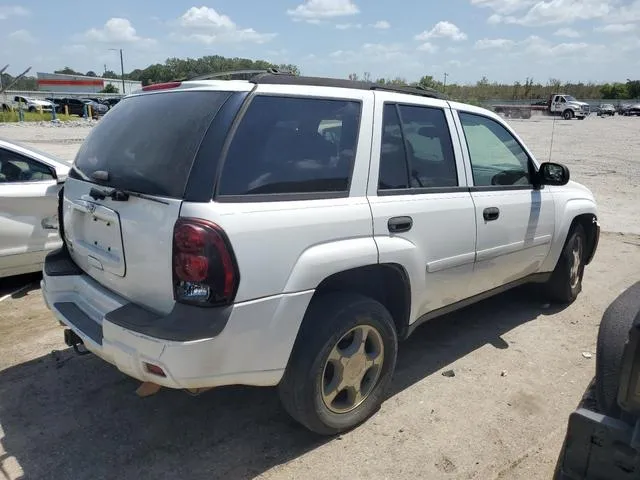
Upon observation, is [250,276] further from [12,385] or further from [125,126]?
[12,385]

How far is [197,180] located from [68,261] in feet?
4.67

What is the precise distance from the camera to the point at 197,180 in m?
2.45

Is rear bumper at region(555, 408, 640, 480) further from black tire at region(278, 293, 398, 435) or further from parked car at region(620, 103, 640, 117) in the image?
parked car at region(620, 103, 640, 117)

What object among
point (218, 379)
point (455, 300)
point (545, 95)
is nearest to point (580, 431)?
point (218, 379)

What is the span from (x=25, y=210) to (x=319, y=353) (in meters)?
3.81

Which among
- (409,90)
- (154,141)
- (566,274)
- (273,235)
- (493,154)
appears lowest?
(566,274)

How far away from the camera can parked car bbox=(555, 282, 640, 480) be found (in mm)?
1795

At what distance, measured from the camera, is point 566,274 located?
5.04m

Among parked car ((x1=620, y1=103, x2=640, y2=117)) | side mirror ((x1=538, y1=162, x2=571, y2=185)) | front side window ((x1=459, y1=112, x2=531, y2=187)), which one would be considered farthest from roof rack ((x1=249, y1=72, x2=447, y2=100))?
parked car ((x1=620, y1=103, x2=640, y2=117))

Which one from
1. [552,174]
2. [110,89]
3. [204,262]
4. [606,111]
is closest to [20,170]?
[204,262]

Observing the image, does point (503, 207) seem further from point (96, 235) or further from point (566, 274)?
point (96, 235)

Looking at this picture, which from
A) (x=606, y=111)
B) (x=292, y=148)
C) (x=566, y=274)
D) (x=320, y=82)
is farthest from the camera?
(x=606, y=111)

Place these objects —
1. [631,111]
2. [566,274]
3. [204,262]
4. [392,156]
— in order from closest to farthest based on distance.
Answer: [204,262], [392,156], [566,274], [631,111]

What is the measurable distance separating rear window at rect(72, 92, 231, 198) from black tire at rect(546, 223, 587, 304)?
3659mm
